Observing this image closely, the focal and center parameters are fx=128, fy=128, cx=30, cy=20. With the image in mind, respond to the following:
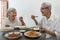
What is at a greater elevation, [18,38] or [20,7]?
[20,7]

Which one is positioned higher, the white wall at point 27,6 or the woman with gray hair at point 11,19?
the white wall at point 27,6

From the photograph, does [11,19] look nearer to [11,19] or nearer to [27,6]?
[11,19]

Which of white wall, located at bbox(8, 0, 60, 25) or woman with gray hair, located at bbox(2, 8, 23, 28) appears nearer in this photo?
woman with gray hair, located at bbox(2, 8, 23, 28)

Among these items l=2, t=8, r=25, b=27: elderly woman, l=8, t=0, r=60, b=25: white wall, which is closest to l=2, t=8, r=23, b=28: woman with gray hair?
l=2, t=8, r=25, b=27: elderly woman

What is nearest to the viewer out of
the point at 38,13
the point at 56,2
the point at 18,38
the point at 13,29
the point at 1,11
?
the point at 18,38

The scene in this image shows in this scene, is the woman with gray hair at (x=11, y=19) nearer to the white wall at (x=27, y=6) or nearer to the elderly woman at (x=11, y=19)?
the elderly woman at (x=11, y=19)

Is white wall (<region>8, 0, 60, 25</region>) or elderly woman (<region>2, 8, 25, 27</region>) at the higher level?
white wall (<region>8, 0, 60, 25</region>)

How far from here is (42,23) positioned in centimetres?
212

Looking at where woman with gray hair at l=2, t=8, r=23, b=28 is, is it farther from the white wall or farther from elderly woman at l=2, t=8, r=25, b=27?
the white wall

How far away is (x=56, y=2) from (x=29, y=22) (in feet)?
2.24

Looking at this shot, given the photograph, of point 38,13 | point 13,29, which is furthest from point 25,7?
point 13,29

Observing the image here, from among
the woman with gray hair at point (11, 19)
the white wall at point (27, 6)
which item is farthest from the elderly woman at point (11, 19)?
the white wall at point (27, 6)

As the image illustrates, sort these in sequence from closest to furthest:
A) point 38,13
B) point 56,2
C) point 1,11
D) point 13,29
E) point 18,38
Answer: point 18,38 → point 13,29 → point 56,2 → point 38,13 → point 1,11

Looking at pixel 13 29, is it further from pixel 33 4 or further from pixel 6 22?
pixel 33 4
